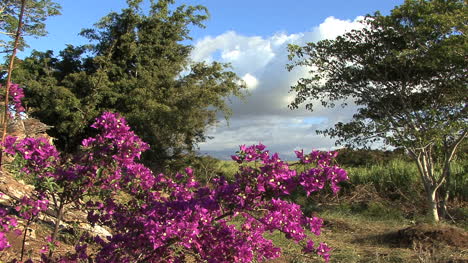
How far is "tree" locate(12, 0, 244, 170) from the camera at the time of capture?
13.8m

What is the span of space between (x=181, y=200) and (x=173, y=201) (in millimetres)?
76

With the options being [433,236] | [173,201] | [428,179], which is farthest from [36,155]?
[428,179]

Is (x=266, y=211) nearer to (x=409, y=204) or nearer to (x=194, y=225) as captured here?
(x=194, y=225)

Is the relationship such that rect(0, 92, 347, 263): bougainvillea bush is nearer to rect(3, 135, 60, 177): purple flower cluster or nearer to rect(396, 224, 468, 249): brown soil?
rect(3, 135, 60, 177): purple flower cluster

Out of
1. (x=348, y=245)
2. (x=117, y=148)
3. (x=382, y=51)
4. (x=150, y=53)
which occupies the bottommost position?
(x=348, y=245)

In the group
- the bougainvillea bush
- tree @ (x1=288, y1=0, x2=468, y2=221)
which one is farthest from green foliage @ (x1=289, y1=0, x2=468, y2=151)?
the bougainvillea bush

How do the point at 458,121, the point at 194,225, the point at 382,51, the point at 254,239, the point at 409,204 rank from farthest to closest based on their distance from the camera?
the point at 409,204
the point at 382,51
the point at 458,121
the point at 254,239
the point at 194,225

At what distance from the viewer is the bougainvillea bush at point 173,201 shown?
2.25 metres

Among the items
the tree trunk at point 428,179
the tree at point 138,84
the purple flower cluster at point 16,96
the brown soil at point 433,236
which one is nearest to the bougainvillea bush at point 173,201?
the purple flower cluster at point 16,96

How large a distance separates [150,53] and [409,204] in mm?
10089

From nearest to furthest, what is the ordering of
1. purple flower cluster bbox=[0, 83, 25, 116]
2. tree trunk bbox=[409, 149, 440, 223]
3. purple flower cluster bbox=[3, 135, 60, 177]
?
purple flower cluster bbox=[3, 135, 60, 177]
purple flower cluster bbox=[0, 83, 25, 116]
tree trunk bbox=[409, 149, 440, 223]

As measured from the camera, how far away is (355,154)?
1473cm

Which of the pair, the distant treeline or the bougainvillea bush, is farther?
the distant treeline

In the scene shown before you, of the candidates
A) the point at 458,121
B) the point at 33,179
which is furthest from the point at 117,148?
the point at 458,121
